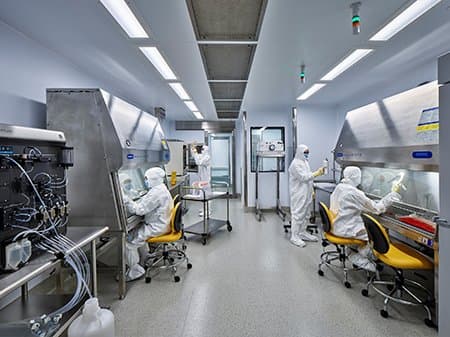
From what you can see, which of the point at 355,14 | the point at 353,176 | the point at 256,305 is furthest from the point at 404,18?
the point at 256,305

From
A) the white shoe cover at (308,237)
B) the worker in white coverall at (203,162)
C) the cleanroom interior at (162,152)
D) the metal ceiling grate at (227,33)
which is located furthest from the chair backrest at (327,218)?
the worker in white coverall at (203,162)

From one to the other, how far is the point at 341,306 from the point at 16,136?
2.80 m

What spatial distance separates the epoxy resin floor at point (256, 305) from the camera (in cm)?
189

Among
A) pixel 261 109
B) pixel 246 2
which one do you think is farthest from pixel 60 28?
pixel 261 109

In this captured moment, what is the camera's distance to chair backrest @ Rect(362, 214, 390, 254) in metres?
2.02

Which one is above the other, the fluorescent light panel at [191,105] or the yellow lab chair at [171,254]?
the fluorescent light panel at [191,105]

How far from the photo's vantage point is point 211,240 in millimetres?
3922

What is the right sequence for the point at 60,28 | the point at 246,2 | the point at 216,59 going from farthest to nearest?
the point at 216,59, the point at 60,28, the point at 246,2

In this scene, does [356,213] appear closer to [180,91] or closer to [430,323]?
[430,323]

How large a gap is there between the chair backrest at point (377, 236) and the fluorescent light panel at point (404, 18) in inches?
67.5

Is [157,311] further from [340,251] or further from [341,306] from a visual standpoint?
[340,251]

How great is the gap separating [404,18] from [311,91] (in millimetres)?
2230

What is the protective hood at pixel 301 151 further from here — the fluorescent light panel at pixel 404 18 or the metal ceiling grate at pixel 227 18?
the metal ceiling grate at pixel 227 18

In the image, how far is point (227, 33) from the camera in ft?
6.79
